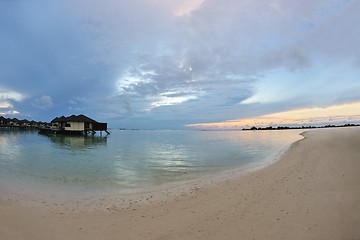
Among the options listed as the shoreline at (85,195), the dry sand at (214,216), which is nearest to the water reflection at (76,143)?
the shoreline at (85,195)

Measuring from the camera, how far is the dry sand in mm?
5402

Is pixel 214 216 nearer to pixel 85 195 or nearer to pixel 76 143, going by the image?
pixel 85 195

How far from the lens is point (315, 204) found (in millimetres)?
7281

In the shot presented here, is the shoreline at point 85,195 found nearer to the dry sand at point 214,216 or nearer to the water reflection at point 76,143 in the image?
the dry sand at point 214,216

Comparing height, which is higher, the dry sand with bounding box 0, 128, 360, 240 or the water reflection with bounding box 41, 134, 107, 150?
the water reflection with bounding box 41, 134, 107, 150

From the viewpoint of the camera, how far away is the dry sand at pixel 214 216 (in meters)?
5.40

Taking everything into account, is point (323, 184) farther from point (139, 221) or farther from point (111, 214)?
point (111, 214)

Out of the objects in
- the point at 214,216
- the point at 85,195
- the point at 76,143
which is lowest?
the point at 85,195

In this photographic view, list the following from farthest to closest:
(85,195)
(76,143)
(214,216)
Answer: (76,143) < (85,195) < (214,216)

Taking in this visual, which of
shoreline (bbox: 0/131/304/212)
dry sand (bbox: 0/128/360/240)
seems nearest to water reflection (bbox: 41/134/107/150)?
shoreline (bbox: 0/131/304/212)

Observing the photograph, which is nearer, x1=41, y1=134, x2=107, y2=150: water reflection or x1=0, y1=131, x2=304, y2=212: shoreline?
x1=0, y1=131, x2=304, y2=212: shoreline

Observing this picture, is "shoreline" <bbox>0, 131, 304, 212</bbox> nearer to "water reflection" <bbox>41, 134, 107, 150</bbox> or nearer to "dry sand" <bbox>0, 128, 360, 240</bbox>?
"dry sand" <bbox>0, 128, 360, 240</bbox>

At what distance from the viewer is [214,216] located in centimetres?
656

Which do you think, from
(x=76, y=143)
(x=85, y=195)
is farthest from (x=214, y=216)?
(x=76, y=143)
